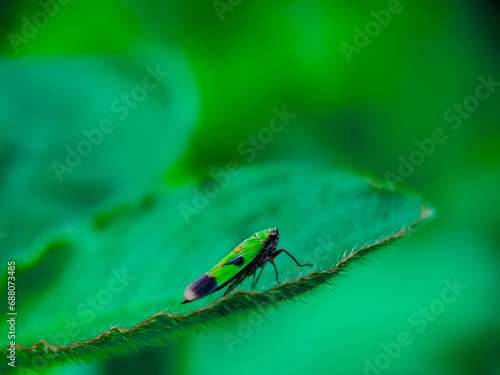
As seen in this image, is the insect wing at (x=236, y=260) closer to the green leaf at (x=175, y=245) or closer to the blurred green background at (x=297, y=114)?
the green leaf at (x=175, y=245)

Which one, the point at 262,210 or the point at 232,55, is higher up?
the point at 232,55

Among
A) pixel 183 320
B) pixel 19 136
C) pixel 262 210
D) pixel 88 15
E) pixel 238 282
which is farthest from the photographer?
pixel 88 15

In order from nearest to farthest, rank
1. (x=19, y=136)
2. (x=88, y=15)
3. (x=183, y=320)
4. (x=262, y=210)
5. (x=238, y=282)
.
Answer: (x=183, y=320)
(x=238, y=282)
(x=262, y=210)
(x=19, y=136)
(x=88, y=15)

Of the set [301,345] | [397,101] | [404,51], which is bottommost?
[301,345]

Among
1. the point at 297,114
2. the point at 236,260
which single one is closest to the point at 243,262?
the point at 236,260

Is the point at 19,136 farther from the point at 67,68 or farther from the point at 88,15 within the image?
the point at 88,15

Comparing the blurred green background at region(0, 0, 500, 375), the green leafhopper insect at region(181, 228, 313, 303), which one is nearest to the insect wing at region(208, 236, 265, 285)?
the green leafhopper insect at region(181, 228, 313, 303)

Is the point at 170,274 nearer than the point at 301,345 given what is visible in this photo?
Yes

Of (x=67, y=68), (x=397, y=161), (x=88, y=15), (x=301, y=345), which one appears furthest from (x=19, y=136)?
(x=397, y=161)
